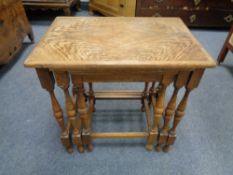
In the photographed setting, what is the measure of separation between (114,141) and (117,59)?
62 centimetres

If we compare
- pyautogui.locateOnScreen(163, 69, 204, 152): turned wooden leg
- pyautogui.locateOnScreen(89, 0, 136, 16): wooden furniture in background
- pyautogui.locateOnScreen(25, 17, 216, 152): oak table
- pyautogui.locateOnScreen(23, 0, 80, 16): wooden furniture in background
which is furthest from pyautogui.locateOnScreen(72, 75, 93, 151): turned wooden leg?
pyautogui.locateOnScreen(23, 0, 80, 16): wooden furniture in background

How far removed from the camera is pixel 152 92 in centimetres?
123

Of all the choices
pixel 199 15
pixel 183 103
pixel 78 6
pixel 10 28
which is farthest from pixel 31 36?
pixel 199 15

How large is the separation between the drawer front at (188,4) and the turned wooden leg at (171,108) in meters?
1.84

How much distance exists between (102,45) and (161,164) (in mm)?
719

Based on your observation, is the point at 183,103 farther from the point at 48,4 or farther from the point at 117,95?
the point at 48,4

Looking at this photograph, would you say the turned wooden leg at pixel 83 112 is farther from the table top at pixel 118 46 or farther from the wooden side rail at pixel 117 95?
the wooden side rail at pixel 117 95

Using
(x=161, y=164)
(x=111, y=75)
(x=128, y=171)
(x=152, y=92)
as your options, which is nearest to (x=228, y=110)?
(x=152, y=92)

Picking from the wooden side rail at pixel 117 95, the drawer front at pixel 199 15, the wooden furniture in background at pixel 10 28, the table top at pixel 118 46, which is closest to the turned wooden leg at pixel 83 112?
the table top at pixel 118 46

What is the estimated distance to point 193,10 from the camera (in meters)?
2.42

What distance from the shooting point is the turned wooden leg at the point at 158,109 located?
75 cm

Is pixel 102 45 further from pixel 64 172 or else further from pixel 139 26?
pixel 64 172

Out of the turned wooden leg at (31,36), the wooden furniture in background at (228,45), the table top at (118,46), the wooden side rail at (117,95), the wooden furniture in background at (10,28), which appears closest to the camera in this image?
the table top at (118,46)

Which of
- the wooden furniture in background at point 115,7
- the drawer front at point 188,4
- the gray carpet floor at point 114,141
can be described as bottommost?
the gray carpet floor at point 114,141
